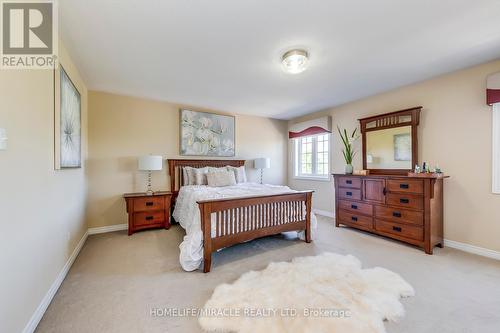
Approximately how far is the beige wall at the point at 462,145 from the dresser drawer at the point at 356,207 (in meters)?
0.96

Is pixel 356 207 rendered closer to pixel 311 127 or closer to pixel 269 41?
pixel 311 127

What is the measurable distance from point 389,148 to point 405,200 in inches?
39.2

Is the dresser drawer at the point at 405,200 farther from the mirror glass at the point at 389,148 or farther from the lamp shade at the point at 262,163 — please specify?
the lamp shade at the point at 262,163

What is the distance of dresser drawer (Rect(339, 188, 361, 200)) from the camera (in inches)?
141

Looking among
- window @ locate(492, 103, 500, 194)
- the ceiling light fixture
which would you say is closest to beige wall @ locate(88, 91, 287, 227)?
the ceiling light fixture

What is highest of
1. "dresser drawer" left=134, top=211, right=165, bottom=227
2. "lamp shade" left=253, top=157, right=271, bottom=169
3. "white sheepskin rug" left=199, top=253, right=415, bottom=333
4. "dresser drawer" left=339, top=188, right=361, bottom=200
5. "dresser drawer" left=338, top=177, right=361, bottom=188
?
"lamp shade" left=253, top=157, right=271, bottom=169

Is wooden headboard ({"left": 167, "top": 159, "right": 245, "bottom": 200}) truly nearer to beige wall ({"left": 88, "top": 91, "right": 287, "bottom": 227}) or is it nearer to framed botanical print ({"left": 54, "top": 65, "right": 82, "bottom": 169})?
beige wall ({"left": 88, "top": 91, "right": 287, "bottom": 227})

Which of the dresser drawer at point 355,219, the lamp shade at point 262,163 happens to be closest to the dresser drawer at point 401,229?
the dresser drawer at point 355,219

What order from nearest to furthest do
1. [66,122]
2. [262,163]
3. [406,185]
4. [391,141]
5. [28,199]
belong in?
[28,199] < [66,122] < [406,185] < [391,141] < [262,163]

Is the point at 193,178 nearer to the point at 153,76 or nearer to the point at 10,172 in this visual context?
the point at 153,76

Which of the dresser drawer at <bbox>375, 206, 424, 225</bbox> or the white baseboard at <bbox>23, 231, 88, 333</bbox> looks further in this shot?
the dresser drawer at <bbox>375, 206, 424, 225</bbox>

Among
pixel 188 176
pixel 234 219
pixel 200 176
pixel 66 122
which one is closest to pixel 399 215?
pixel 234 219

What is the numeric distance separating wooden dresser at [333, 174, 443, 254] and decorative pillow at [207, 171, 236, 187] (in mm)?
2121

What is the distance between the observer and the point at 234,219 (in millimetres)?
2598
